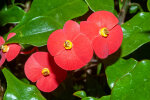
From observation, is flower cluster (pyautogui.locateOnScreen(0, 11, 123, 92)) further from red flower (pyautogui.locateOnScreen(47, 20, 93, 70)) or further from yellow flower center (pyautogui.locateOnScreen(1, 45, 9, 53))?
yellow flower center (pyautogui.locateOnScreen(1, 45, 9, 53))

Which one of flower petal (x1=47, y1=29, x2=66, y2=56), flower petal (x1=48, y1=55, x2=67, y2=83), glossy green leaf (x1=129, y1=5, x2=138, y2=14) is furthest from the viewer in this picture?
glossy green leaf (x1=129, y1=5, x2=138, y2=14)

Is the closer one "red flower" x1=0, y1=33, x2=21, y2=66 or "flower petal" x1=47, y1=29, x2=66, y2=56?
"flower petal" x1=47, y1=29, x2=66, y2=56

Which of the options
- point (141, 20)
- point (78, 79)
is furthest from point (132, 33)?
point (78, 79)

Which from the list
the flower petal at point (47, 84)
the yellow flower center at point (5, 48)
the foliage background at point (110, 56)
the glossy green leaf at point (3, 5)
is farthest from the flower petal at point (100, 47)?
the glossy green leaf at point (3, 5)

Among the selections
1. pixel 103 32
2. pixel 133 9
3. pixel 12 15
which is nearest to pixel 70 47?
pixel 103 32

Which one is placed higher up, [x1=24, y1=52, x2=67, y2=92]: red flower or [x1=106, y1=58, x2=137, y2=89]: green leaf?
[x1=24, y1=52, x2=67, y2=92]: red flower

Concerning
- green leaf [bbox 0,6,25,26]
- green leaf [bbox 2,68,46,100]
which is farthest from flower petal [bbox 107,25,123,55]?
green leaf [bbox 0,6,25,26]

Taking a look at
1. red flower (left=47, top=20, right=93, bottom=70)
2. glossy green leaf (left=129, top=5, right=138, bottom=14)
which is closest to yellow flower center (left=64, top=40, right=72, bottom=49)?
red flower (left=47, top=20, right=93, bottom=70)

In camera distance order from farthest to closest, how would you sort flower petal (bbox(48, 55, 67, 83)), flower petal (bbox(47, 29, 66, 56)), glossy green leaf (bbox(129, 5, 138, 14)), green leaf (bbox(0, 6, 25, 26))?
glossy green leaf (bbox(129, 5, 138, 14))
green leaf (bbox(0, 6, 25, 26))
flower petal (bbox(48, 55, 67, 83))
flower petal (bbox(47, 29, 66, 56))

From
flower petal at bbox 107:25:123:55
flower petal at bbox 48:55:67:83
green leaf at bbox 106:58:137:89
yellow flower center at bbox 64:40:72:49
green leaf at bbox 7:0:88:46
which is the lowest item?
green leaf at bbox 106:58:137:89
